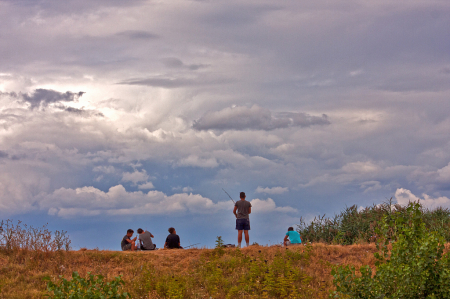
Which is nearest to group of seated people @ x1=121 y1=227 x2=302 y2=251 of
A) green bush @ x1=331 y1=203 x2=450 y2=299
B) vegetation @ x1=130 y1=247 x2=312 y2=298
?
vegetation @ x1=130 y1=247 x2=312 y2=298

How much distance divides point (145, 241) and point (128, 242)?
0.80 m

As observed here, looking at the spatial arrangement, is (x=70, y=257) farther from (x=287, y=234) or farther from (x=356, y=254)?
(x=356, y=254)

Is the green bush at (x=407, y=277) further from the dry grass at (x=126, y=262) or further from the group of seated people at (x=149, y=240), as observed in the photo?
the group of seated people at (x=149, y=240)

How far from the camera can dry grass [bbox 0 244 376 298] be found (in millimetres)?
11031

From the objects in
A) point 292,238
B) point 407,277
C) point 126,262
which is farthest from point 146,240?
point 407,277

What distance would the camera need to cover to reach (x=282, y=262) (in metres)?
11.1

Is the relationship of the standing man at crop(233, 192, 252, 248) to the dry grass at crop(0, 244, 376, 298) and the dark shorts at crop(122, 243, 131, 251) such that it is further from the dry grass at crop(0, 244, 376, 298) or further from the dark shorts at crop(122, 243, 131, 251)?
the dark shorts at crop(122, 243, 131, 251)

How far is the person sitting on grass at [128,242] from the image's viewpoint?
16.4m

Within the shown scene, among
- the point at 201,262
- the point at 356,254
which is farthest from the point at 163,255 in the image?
the point at 356,254

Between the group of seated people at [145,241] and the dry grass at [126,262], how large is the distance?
243cm

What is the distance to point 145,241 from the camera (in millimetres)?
16734

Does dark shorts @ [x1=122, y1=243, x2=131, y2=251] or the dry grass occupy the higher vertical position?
dark shorts @ [x1=122, y1=243, x2=131, y2=251]

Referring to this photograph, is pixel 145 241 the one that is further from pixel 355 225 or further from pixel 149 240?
pixel 355 225

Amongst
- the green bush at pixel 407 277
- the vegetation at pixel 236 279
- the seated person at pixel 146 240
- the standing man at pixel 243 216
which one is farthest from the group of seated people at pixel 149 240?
the green bush at pixel 407 277
